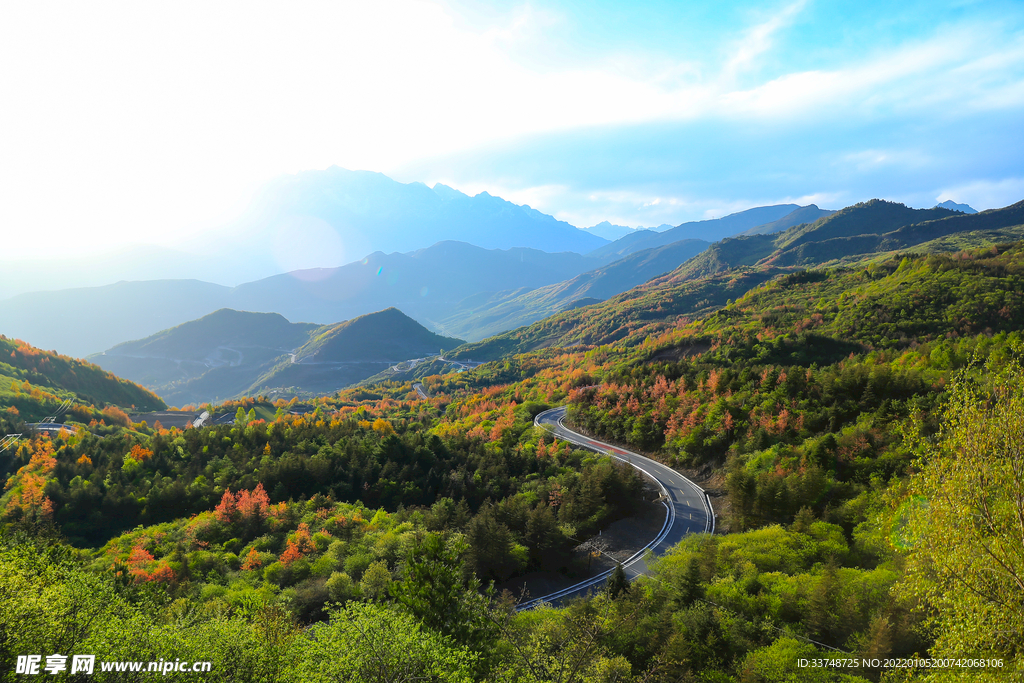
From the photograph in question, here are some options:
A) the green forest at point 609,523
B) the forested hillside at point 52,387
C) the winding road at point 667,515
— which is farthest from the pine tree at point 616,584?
the forested hillside at point 52,387

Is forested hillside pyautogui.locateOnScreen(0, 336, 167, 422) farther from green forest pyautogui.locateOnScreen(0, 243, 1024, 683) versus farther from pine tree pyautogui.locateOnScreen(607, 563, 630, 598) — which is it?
pine tree pyautogui.locateOnScreen(607, 563, 630, 598)

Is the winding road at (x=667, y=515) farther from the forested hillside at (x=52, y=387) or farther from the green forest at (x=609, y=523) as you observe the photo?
the forested hillside at (x=52, y=387)

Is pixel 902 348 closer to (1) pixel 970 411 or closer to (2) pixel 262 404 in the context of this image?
(1) pixel 970 411

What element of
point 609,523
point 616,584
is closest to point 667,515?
point 609,523

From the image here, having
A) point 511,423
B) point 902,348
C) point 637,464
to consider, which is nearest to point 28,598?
point 637,464

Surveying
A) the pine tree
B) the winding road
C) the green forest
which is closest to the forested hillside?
the green forest

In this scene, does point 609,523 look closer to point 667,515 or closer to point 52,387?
point 667,515
